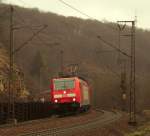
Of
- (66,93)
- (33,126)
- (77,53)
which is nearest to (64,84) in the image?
(66,93)

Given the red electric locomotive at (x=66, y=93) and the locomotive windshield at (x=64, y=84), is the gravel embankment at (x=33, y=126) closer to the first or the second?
the red electric locomotive at (x=66, y=93)

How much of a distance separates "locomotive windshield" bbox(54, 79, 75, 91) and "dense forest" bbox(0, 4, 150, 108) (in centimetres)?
1093

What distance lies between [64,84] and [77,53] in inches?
4268

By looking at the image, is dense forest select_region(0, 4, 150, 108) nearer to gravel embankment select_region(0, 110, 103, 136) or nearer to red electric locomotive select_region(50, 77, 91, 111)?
red electric locomotive select_region(50, 77, 91, 111)

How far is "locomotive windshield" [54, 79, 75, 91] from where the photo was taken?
46375mm

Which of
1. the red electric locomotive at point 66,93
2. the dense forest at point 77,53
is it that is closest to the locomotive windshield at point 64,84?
the red electric locomotive at point 66,93

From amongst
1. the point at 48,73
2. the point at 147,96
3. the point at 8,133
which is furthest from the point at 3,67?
the point at 48,73

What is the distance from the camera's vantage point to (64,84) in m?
46.5

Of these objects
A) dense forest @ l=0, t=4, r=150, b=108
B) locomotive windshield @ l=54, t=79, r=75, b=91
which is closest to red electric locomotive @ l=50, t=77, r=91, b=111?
locomotive windshield @ l=54, t=79, r=75, b=91

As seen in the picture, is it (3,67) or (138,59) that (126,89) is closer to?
(3,67)

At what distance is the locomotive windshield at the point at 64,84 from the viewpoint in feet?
152

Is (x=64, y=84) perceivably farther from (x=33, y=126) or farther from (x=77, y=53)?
(x=77, y=53)

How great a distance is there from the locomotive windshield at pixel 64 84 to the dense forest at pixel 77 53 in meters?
10.9

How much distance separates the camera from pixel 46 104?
54.3 m
